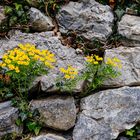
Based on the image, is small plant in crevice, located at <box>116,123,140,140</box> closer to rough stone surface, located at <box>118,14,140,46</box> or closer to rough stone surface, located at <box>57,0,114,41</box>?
rough stone surface, located at <box>118,14,140,46</box>

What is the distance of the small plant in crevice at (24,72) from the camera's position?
5023 millimetres

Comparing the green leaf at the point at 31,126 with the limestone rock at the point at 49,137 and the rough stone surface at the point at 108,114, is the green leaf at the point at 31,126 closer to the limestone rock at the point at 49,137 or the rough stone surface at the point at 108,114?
the limestone rock at the point at 49,137

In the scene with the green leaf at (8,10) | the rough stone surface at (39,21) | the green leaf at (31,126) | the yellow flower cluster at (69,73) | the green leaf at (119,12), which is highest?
the green leaf at (119,12)

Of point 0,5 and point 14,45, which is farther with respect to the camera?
point 0,5

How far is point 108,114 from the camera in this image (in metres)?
5.39

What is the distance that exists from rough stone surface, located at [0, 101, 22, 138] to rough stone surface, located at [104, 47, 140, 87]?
4.96 ft

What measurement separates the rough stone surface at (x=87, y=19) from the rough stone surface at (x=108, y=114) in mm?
1166

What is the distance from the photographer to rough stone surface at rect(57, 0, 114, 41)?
6.22 meters

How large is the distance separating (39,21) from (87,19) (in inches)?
33.8

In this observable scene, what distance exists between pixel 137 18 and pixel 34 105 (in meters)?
2.54

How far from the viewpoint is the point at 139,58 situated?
5844 millimetres

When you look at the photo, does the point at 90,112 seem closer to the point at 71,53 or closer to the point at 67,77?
the point at 67,77

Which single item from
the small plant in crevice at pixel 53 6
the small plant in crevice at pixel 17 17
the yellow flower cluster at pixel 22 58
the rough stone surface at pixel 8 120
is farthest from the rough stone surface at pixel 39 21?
the rough stone surface at pixel 8 120

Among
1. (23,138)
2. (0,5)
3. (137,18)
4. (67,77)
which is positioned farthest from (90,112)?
(0,5)
